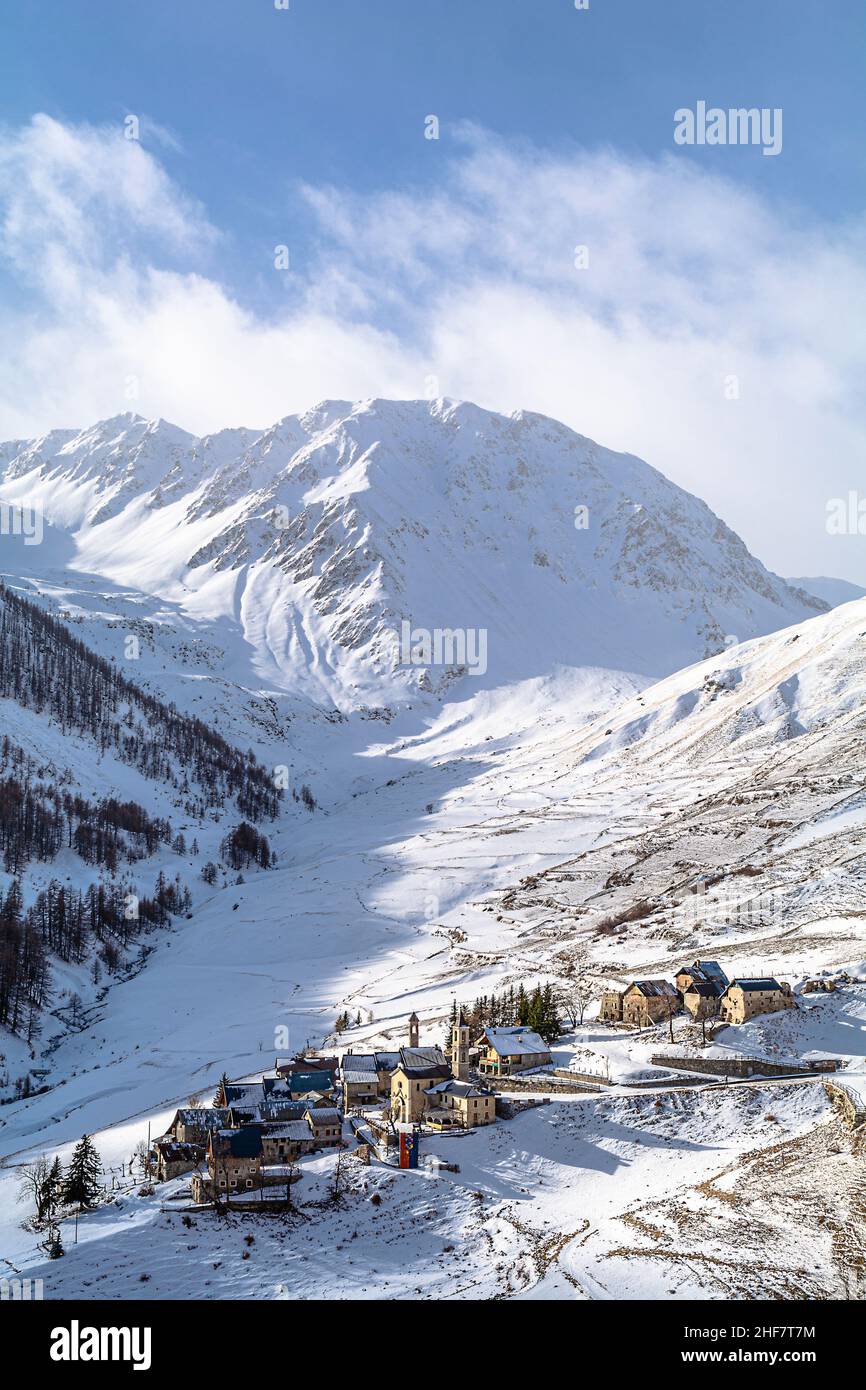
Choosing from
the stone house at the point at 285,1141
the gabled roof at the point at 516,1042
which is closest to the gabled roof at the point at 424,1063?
the gabled roof at the point at 516,1042

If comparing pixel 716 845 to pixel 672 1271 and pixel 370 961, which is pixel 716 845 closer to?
pixel 370 961

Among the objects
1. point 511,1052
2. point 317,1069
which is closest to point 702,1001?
point 511,1052

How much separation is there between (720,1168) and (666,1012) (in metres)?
21.4

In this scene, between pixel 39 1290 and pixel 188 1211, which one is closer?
pixel 39 1290

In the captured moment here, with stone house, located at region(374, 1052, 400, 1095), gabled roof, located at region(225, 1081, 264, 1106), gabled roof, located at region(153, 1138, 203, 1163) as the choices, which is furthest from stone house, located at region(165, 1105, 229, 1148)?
stone house, located at region(374, 1052, 400, 1095)

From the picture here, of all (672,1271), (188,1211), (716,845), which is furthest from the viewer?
(716,845)

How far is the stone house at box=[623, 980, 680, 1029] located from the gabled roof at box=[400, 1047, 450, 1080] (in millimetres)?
13711

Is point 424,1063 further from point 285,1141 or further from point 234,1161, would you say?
point 234,1161

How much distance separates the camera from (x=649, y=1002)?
2371 inches

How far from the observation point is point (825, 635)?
162625 millimetres

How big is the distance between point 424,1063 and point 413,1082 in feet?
10.9
